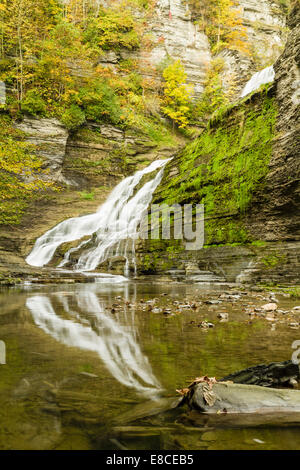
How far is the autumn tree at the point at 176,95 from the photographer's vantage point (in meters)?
27.9

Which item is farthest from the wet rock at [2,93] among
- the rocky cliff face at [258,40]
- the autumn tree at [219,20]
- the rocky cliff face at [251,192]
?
the autumn tree at [219,20]

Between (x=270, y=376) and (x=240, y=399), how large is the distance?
0.38 metres

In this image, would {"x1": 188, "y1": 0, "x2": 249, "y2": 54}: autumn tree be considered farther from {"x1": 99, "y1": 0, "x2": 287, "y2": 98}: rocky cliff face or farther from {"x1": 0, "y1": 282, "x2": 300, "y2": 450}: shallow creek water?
{"x1": 0, "y1": 282, "x2": 300, "y2": 450}: shallow creek water

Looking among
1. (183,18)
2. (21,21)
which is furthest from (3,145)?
(183,18)

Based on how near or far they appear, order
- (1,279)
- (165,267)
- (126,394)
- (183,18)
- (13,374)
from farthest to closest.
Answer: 1. (183,18)
2. (165,267)
3. (1,279)
4. (13,374)
5. (126,394)

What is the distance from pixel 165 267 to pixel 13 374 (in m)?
10.4

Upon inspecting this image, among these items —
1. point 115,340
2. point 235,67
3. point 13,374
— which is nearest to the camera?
point 13,374

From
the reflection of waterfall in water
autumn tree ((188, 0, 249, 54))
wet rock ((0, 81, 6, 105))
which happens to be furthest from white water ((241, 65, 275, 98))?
wet rock ((0, 81, 6, 105))

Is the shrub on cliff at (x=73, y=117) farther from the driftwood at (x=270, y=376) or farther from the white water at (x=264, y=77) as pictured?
the driftwood at (x=270, y=376)

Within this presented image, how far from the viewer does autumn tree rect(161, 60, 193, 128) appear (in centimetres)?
2794

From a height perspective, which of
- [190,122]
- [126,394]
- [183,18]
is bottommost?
[126,394]

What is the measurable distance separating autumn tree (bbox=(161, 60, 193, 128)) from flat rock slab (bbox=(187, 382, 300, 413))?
28.9 m

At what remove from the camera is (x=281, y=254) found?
8.33 m

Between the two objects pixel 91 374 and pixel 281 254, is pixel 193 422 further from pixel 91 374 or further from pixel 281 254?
pixel 281 254
